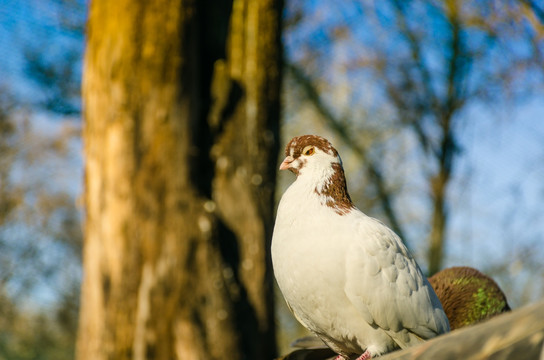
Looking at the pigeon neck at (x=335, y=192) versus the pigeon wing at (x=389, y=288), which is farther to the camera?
the pigeon neck at (x=335, y=192)

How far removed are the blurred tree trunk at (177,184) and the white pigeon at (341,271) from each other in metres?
0.22

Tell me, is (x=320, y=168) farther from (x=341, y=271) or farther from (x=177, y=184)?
(x=177, y=184)

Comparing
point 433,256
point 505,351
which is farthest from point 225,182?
point 433,256

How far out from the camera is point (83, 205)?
275 cm

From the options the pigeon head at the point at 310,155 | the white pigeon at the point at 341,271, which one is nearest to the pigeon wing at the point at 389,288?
the white pigeon at the point at 341,271

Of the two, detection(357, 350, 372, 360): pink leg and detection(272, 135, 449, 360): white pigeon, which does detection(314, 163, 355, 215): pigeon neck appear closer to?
detection(272, 135, 449, 360): white pigeon

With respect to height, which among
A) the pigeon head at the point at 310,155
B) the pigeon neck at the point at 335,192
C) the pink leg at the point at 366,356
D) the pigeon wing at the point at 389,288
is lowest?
the pink leg at the point at 366,356

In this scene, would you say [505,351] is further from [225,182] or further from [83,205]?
[83,205]

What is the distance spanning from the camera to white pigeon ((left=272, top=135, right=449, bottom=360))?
2350mm

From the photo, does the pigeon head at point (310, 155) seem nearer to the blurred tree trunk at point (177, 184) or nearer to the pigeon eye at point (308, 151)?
the pigeon eye at point (308, 151)

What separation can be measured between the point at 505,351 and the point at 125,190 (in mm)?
1843

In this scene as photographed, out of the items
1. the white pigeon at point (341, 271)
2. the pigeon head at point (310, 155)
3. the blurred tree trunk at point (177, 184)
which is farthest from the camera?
the pigeon head at point (310, 155)

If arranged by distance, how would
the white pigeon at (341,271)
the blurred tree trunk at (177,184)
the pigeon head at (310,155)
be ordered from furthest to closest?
the pigeon head at (310,155) < the blurred tree trunk at (177,184) < the white pigeon at (341,271)

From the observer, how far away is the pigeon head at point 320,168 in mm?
2564
